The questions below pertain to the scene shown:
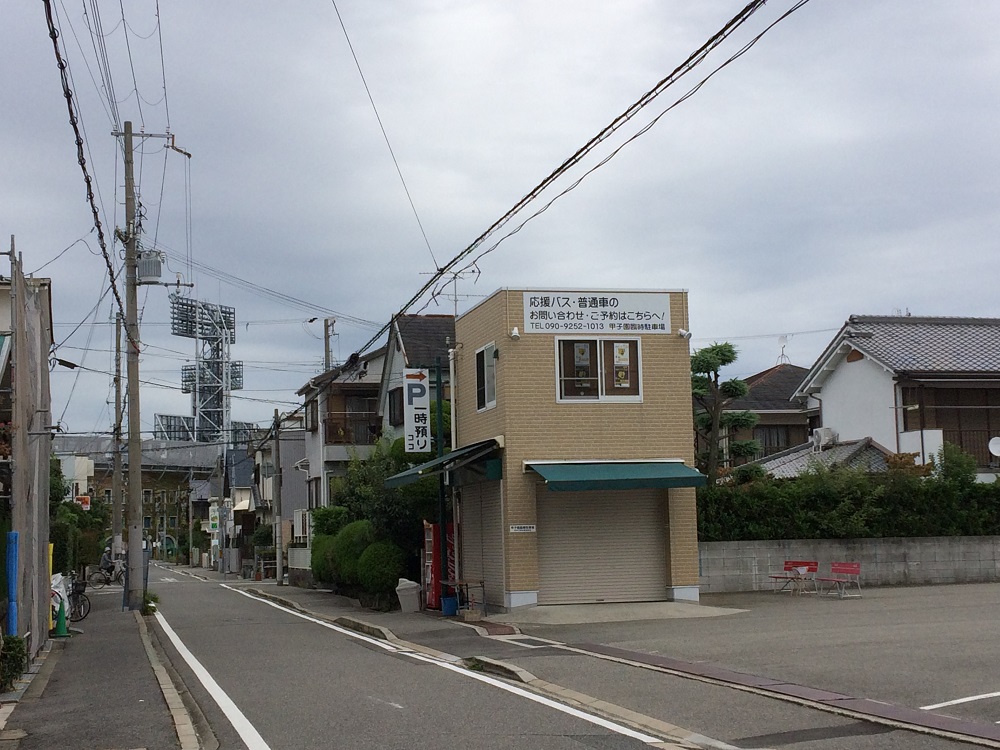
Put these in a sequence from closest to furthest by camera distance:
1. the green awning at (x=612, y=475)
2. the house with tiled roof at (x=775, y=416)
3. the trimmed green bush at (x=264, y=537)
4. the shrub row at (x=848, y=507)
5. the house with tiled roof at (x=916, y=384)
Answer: the green awning at (x=612, y=475) < the shrub row at (x=848, y=507) < the house with tiled roof at (x=916, y=384) < the house with tiled roof at (x=775, y=416) < the trimmed green bush at (x=264, y=537)

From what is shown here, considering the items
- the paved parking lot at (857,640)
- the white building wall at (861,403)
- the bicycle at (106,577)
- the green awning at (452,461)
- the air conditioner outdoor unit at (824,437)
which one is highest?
the white building wall at (861,403)

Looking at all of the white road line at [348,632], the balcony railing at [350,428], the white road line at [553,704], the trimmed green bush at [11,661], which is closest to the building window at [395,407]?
the balcony railing at [350,428]

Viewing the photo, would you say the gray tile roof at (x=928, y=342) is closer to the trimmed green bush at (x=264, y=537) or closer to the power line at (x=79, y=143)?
the power line at (x=79, y=143)

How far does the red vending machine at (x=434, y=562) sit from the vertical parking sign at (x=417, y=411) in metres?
1.99

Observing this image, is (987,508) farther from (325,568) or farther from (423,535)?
(325,568)

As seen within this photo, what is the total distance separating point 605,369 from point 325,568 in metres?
15.6

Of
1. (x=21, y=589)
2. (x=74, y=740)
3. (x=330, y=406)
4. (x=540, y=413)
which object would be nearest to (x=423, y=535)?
(x=540, y=413)

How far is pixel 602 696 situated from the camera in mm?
11742

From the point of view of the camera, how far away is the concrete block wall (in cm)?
2481

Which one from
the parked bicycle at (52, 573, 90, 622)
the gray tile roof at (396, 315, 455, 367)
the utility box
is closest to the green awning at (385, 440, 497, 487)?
the utility box

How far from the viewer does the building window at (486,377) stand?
23781mm

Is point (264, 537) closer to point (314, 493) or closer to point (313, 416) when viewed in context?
point (314, 493)

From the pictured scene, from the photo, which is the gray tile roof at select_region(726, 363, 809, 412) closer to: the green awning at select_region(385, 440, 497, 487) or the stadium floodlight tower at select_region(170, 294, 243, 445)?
the green awning at select_region(385, 440, 497, 487)

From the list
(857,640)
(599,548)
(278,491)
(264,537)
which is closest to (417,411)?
(599,548)
